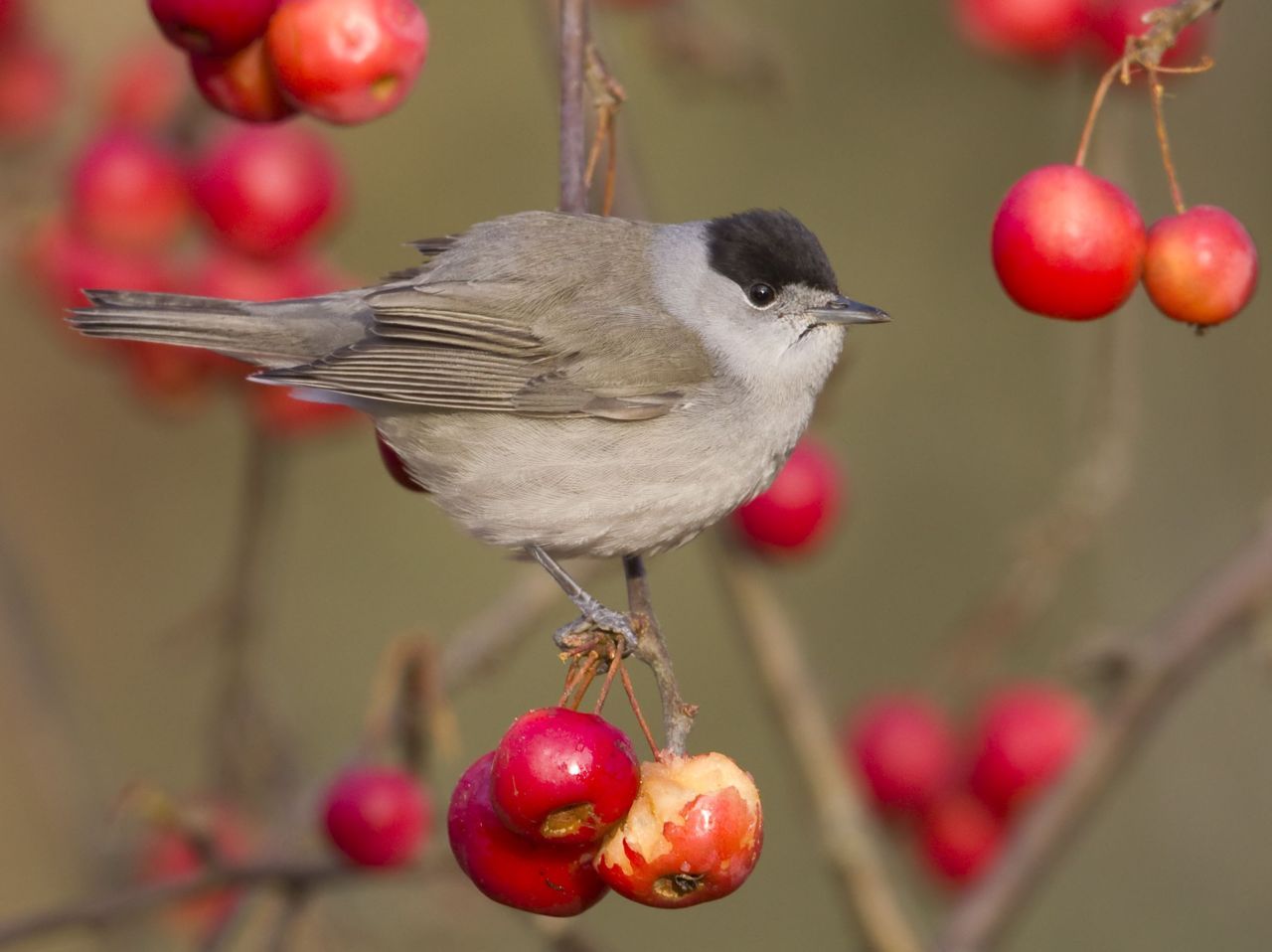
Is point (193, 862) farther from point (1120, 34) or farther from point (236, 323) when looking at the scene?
point (1120, 34)

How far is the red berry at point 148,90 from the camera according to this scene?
399cm

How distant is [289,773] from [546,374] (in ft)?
3.78

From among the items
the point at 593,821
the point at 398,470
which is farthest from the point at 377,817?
the point at 398,470

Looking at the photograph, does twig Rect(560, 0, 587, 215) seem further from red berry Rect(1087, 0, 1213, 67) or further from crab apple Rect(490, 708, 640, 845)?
red berry Rect(1087, 0, 1213, 67)

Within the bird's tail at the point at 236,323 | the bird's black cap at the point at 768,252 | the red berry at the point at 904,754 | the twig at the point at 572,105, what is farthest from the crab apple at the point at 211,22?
the red berry at the point at 904,754

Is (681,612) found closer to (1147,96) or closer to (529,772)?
(1147,96)

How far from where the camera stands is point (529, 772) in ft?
6.77

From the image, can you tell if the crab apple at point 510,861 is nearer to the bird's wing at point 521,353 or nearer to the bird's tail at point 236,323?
the bird's wing at point 521,353

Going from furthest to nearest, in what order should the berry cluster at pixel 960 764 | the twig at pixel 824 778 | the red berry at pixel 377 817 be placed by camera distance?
the berry cluster at pixel 960 764
the twig at pixel 824 778
the red berry at pixel 377 817

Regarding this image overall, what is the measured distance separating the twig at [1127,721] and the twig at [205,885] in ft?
4.30

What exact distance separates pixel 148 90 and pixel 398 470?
4.86 ft

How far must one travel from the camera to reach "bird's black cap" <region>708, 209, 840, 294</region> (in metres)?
3.43

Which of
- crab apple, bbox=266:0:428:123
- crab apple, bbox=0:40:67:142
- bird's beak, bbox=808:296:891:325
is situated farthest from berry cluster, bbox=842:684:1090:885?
crab apple, bbox=0:40:67:142

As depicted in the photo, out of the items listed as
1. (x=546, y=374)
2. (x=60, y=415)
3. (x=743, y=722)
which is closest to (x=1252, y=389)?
(x=743, y=722)
